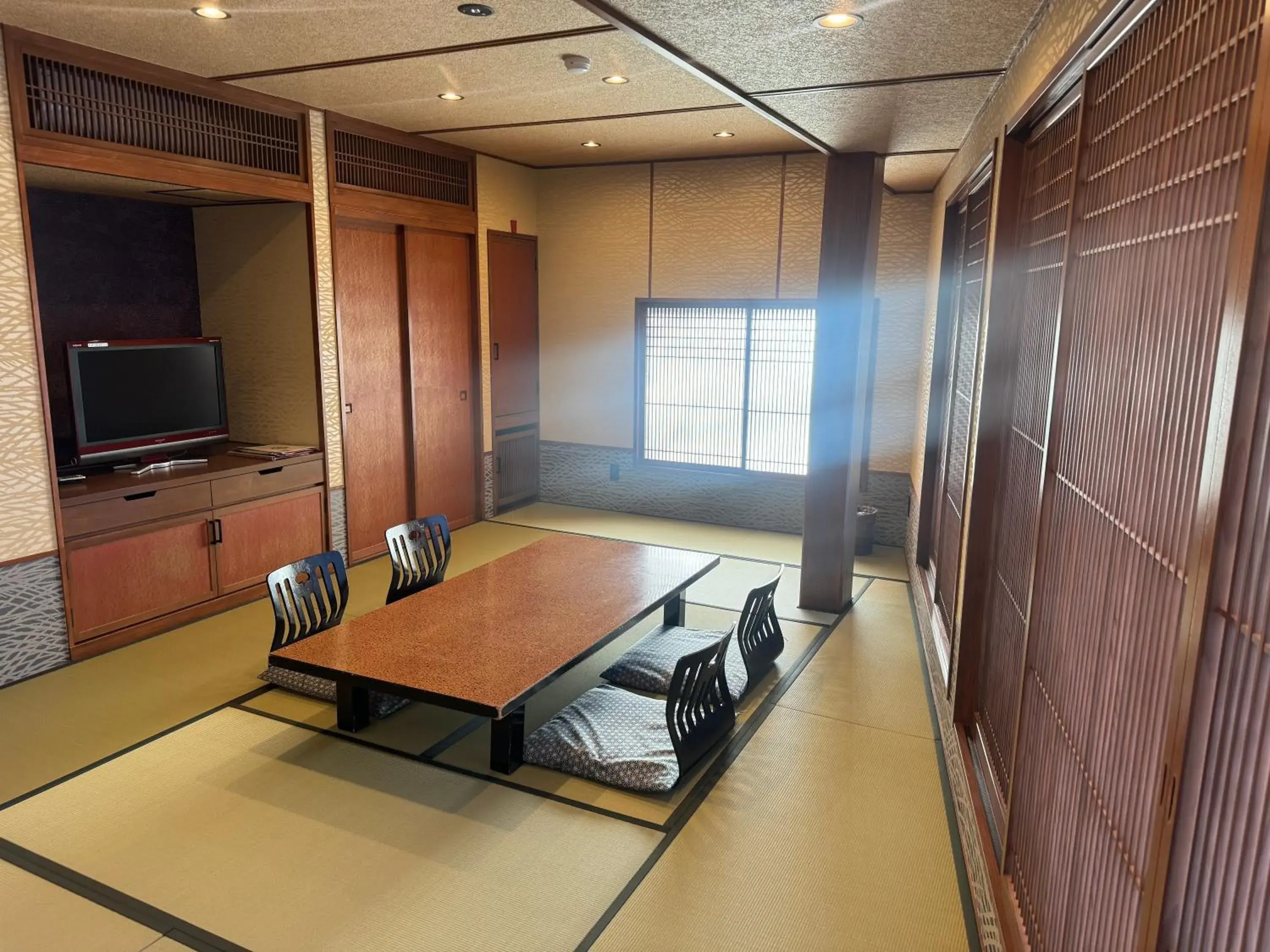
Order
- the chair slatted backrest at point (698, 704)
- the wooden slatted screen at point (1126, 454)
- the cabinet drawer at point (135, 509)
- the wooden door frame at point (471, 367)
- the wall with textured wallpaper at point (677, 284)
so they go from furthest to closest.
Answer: the wall with textured wallpaper at point (677, 284)
the wooden door frame at point (471, 367)
the cabinet drawer at point (135, 509)
the chair slatted backrest at point (698, 704)
the wooden slatted screen at point (1126, 454)

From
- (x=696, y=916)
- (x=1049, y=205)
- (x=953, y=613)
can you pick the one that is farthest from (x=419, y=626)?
(x=1049, y=205)

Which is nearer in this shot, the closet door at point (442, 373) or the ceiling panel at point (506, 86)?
the ceiling panel at point (506, 86)

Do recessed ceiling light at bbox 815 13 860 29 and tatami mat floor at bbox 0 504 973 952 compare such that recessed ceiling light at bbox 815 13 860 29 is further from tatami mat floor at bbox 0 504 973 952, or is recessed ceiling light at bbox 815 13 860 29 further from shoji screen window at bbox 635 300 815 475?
shoji screen window at bbox 635 300 815 475

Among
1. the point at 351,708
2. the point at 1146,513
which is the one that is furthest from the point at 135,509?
the point at 1146,513

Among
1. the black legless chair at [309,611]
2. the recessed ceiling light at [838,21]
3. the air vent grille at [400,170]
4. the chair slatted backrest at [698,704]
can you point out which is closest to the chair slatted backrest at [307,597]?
the black legless chair at [309,611]

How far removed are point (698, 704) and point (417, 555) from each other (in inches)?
75.6

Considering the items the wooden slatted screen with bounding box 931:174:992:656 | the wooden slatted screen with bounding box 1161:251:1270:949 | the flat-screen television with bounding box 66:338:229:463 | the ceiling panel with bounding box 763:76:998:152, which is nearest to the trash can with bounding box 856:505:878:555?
the wooden slatted screen with bounding box 931:174:992:656

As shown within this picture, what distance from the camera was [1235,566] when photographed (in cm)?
108

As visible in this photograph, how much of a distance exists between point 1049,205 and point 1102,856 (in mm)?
1805

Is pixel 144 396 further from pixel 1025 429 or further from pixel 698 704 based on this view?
pixel 1025 429

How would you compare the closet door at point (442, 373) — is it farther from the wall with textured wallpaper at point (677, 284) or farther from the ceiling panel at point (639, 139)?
the wall with textured wallpaper at point (677, 284)

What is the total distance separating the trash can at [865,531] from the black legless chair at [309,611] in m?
3.70

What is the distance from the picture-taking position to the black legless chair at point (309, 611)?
11.8 ft

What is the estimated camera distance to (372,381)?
5.85 meters
